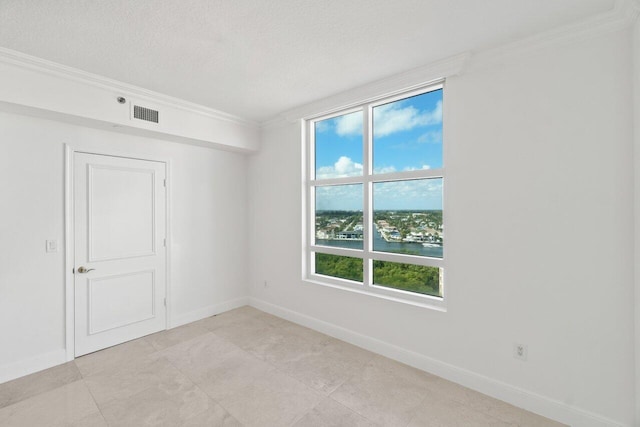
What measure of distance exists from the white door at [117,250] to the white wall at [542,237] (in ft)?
9.56

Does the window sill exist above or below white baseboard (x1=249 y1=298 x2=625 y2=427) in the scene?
above

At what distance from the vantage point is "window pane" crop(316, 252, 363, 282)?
3.27 metres

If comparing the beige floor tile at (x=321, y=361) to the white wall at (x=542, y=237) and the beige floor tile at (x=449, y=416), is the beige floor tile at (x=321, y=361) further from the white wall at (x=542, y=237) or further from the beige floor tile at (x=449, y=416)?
the beige floor tile at (x=449, y=416)

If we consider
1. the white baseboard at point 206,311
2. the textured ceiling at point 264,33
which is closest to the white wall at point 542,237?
the textured ceiling at point 264,33

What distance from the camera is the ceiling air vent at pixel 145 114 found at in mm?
3002

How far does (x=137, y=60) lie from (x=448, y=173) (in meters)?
2.82

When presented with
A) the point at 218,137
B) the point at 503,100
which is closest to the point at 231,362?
the point at 218,137

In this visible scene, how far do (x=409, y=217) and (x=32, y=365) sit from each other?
3764mm

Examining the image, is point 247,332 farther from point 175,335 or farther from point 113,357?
point 113,357

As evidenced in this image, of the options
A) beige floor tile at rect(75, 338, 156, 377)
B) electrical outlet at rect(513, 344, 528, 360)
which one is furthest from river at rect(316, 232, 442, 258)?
beige floor tile at rect(75, 338, 156, 377)

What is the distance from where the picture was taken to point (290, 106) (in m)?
3.54

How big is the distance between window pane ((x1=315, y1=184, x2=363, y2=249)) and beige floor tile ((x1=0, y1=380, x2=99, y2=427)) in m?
2.55

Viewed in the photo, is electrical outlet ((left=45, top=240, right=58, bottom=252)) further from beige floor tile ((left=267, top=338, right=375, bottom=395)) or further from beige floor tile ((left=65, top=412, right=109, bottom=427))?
beige floor tile ((left=267, top=338, right=375, bottom=395))

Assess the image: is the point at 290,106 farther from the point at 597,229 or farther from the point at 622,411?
the point at 622,411
